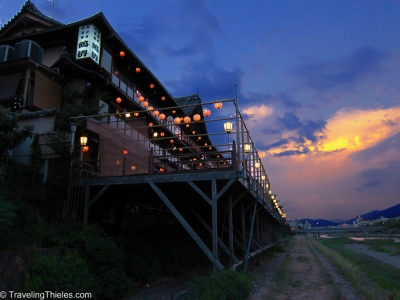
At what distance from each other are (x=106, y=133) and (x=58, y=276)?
6.84 m

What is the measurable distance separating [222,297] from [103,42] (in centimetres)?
1545

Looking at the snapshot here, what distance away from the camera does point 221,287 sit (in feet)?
33.0

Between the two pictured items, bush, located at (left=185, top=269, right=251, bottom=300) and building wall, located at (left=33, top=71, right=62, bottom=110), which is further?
building wall, located at (left=33, top=71, right=62, bottom=110)

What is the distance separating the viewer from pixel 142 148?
682 inches

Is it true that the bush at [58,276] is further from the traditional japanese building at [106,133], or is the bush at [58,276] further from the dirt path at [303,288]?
the dirt path at [303,288]

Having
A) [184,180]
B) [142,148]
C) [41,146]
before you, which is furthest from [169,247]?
[41,146]

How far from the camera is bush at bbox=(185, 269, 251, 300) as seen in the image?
960 centimetres

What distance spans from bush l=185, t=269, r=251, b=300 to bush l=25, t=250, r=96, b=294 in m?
3.11

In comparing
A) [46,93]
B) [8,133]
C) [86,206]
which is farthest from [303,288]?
[46,93]

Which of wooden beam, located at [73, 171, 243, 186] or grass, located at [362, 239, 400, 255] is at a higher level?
wooden beam, located at [73, 171, 243, 186]

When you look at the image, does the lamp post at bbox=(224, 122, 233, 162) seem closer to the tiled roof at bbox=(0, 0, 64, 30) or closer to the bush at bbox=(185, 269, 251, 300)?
the bush at bbox=(185, 269, 251, 300)

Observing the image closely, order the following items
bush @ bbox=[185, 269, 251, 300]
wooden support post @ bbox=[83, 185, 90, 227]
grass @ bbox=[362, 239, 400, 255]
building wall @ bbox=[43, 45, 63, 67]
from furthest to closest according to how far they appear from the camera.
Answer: grass @ bbox=[362, 239, 400, 255], building wall @ bbox=[43, 45, 63, 67], wooden support post @ bbox=[83, 185, 90, 227], bush @ bbox=[185, 269, 251, 300]

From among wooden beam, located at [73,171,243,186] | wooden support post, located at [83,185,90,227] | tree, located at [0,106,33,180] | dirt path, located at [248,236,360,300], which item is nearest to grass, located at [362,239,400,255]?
dirt path, located at [248,236,360,300]

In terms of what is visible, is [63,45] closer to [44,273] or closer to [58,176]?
[58,176]
